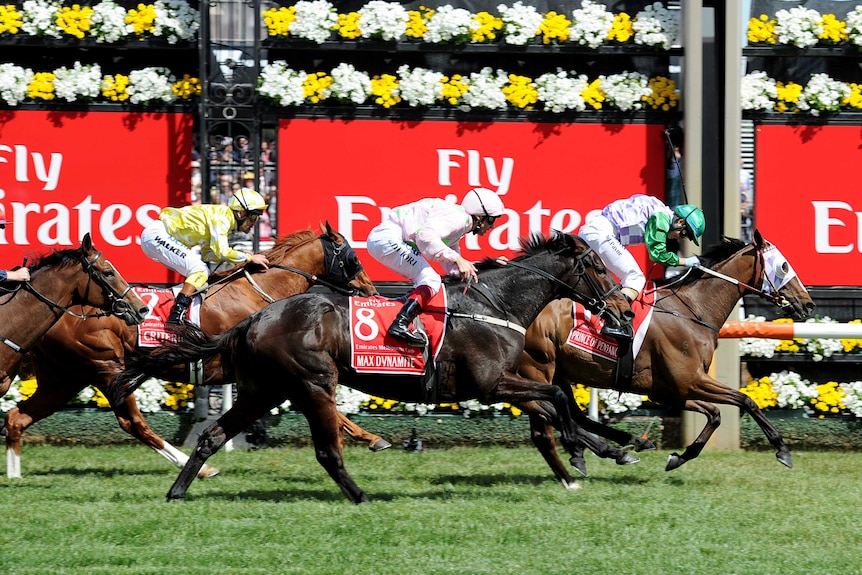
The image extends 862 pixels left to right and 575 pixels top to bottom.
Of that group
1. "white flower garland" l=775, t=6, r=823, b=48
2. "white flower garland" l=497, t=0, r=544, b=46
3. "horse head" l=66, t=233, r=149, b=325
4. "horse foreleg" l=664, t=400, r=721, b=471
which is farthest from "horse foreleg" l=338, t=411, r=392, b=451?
"white flower garland" l=775, t=6, r=823, b=48

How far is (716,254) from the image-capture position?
27.0 feet

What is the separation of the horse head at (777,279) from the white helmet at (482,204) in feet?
6.88

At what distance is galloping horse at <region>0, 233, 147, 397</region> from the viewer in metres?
7.04

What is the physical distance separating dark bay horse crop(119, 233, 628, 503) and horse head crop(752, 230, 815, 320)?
174 cm

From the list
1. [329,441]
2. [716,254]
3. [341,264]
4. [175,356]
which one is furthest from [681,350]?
[175,356]

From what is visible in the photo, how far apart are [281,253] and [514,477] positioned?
2.28 m

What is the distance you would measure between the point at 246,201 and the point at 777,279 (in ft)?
12.0

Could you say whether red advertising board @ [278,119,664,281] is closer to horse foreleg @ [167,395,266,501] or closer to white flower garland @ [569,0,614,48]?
white flower garland @ [569,0,614,48]

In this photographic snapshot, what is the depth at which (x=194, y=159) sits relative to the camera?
31.3 feet

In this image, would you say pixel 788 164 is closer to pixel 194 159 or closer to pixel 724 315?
pixel 724 315

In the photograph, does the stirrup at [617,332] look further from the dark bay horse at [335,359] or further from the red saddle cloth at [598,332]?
the dark bay horse at [335,359]

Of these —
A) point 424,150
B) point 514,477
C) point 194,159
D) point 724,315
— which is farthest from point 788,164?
point 194,159

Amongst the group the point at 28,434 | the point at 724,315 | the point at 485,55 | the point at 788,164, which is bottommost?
the point at 28,434

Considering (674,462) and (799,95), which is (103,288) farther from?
(799,95)
